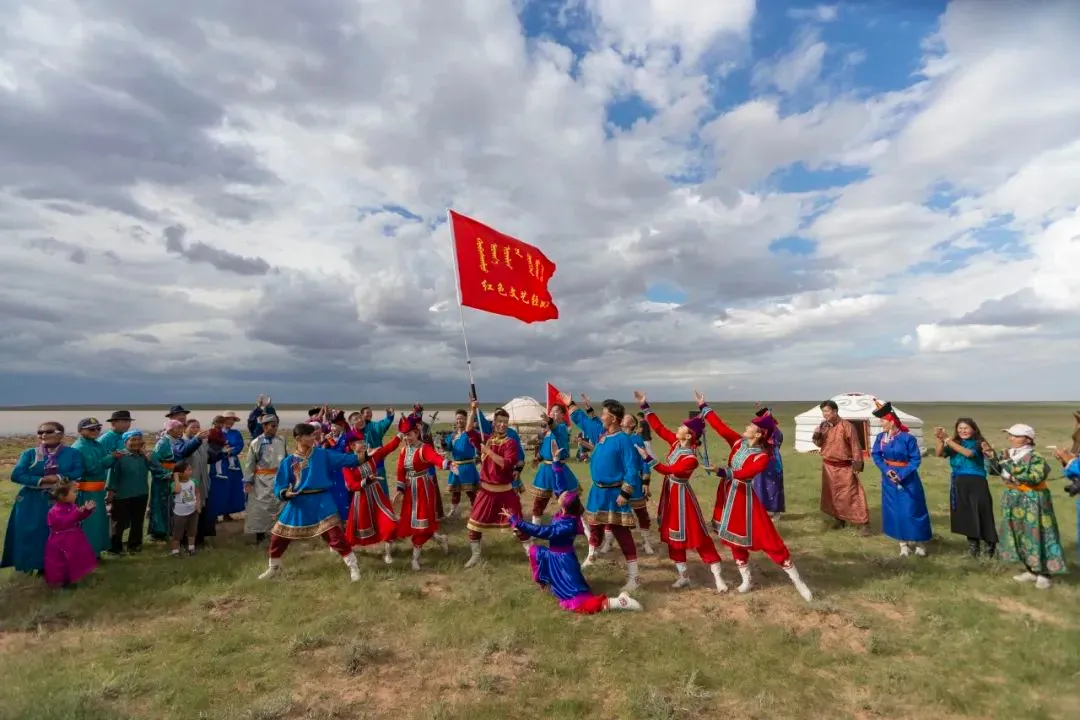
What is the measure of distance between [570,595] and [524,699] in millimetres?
2155

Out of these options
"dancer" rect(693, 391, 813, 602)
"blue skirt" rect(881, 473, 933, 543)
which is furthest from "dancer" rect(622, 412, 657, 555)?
"blue skirt" rect(881, 473, 933, 543)

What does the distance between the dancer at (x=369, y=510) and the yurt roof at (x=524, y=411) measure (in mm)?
24191

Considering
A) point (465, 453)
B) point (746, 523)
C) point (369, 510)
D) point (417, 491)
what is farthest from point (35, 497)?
point (746, 523)

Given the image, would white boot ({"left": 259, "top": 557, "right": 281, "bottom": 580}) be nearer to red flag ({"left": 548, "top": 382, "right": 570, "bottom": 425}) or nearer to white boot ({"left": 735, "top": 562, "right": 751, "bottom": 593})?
red flag ({"left": 548, "top": 382, "right": 570, "bottom": 425})

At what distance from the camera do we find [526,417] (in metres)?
34.5

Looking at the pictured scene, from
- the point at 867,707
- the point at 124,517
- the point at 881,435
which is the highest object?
the point at 881,435

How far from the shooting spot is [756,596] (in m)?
7.42

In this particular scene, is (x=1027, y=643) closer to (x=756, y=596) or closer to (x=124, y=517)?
(x=756, y=596)

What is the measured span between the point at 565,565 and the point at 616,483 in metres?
1.34

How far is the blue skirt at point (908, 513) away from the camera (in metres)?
9.02

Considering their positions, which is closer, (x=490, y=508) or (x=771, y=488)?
(x=490, y=508)

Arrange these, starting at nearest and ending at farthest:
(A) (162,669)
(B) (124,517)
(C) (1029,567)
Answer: (A) (162,669) → (C) (1029,567) → (B) (124,517)

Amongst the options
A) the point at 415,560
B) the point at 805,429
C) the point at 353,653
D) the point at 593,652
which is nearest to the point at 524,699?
the point at 593,652

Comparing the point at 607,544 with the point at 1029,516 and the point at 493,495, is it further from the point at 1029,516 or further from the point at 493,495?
the point at 1029,516
